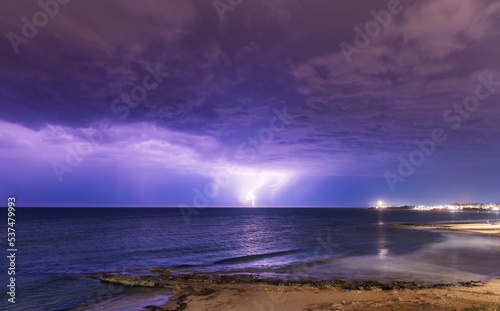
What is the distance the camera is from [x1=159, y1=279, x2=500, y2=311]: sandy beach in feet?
54.0

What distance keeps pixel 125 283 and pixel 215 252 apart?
20.8 metres

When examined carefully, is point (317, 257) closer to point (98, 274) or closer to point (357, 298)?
point (357, 298)

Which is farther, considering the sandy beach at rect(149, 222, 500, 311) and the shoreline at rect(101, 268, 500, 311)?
the shoreline at rect(101, 268, 500, 311)

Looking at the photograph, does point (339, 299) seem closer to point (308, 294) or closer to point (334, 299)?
point (334, 299)

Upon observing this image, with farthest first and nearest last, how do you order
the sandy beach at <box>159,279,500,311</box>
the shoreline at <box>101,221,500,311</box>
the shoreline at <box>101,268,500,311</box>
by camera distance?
the shoreline at <box>101,268,500,311</box> < the shoreline at <box>101,221,500,311</box> < the sandy beach at <box>159,279,500,311</box>

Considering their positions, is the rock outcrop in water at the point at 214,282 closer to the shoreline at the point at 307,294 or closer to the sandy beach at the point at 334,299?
the shoreline at the point at 307,294

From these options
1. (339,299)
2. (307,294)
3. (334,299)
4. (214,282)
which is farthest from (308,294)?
(214,282)

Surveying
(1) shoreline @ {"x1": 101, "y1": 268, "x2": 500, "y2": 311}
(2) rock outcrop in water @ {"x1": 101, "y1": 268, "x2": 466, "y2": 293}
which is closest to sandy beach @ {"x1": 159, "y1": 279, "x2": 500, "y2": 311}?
(1) shoreline @ {"x1": 101, "y1": 268, "x2": 500, "y2": 311}

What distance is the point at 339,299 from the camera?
18547 millimetres

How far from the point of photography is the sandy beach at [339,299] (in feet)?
54.0

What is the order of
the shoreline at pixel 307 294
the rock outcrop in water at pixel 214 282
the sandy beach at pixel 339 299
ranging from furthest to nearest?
the rock outcrop in water at pixel 214 282, the shoreline at pixel 307 294, the sandy beach at pixel 339 299

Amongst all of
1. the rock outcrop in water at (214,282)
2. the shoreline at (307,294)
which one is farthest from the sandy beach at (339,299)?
the rock outcrop in water at (214,282)

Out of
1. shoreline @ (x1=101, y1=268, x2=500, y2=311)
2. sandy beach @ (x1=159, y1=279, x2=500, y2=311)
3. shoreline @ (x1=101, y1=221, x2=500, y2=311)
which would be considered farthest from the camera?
shoreline @ (x1=101, y1=268, x2=500, y2=311)

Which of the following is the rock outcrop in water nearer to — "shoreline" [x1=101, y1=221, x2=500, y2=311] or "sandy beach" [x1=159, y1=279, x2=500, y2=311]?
"shoreline" [x1=101, y1=221, x2=500, y2=311]
